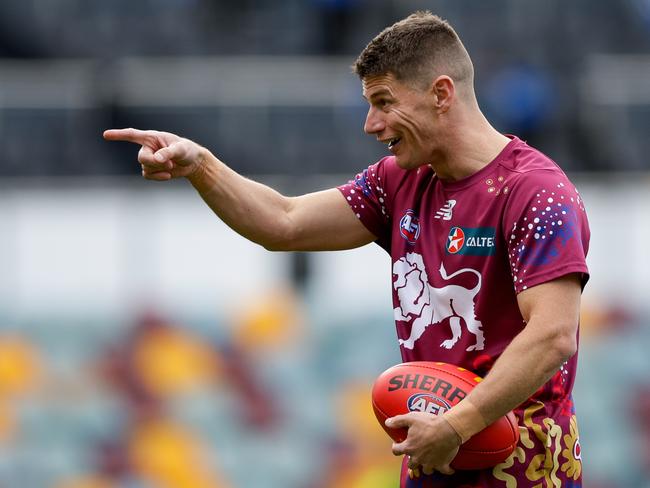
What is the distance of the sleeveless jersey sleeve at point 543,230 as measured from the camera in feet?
13.0

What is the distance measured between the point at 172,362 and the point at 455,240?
18.2 feet

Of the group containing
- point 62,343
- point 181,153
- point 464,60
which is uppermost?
point 464,60

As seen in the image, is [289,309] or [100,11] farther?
[100,11]

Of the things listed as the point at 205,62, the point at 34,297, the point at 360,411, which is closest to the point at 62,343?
the point at 34,297

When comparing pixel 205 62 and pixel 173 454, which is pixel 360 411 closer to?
pixel 173 454

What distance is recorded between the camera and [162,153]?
422 cm

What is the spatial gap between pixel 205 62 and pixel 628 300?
3.98 metres

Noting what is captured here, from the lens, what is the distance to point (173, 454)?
940 cm

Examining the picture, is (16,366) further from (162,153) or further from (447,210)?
(447,210)

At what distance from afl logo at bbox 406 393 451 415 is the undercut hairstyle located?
930 millimetres

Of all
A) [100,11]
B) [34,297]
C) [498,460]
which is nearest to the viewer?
[498,460]

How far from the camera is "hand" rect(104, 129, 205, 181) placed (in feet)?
13.9

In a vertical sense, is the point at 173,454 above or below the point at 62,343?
below

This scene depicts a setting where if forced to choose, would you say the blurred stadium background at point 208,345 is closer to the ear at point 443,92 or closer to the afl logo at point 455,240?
the afl logo at point 455,240
